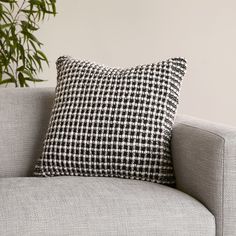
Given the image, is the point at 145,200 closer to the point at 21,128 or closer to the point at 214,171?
the point at 214,171

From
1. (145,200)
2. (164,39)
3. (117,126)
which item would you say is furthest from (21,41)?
(145,200)

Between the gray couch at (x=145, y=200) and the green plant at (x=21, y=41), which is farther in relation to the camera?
the green plant at (x=21, y=41)

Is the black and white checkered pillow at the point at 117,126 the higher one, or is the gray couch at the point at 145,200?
the black and white checkered pillow at the point at 117,126

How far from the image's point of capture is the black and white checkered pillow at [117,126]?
2205 millimetres

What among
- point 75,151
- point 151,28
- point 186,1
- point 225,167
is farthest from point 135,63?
point 225,167

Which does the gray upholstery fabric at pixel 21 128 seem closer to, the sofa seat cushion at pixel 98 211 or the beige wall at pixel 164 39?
the sofa seat cushion at pixel 98 211

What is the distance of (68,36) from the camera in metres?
3.60

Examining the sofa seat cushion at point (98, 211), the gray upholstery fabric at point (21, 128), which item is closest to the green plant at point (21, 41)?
the gray upholstery fabric at point (21, 128)

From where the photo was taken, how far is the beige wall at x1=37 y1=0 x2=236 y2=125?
11.8 feet

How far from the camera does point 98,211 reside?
186 centimetres

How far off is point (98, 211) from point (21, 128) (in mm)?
714

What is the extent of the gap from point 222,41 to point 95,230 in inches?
85.3

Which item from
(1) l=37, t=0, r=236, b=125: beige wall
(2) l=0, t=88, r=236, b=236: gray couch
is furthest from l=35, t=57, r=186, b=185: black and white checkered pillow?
(1) l=37, t=0, r=236, b=125: beige wall

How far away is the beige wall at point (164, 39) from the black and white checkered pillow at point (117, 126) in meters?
1.31
